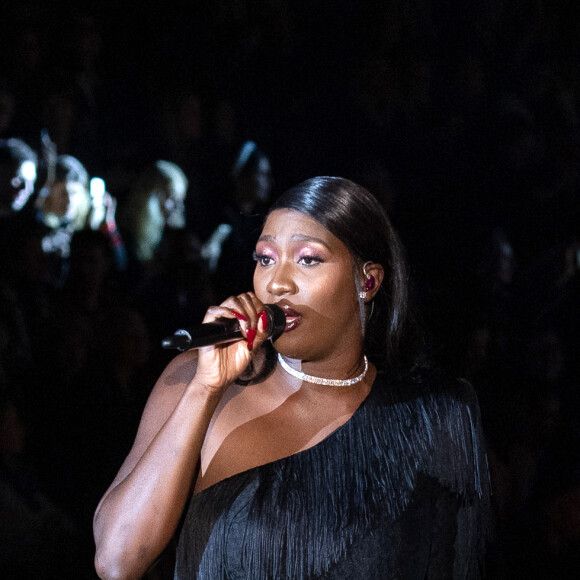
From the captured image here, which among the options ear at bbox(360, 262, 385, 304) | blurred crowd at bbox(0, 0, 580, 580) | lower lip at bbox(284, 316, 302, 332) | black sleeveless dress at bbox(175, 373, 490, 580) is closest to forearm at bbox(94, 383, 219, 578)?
black sleeveless dress at bbox(175, 373, 490, 580)

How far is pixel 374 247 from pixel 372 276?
0.19 feet

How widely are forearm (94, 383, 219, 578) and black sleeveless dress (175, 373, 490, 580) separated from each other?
0.11 metres

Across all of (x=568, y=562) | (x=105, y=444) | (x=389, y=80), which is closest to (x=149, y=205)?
(x=105, y=444)

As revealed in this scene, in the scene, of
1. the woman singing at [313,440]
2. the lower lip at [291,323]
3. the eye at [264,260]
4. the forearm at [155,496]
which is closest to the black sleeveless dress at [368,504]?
→ the woman singing at [313,440]

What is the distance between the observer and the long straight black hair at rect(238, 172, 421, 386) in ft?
4.20

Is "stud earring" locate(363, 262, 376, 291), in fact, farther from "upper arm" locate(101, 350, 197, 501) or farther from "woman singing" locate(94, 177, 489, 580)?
"upper arm" locate(101, 350, 197, 501)

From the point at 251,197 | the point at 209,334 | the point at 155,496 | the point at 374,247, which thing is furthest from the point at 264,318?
the point at 251,197

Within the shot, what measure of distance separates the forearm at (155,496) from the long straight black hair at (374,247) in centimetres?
31

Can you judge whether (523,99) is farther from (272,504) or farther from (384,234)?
(272,504)

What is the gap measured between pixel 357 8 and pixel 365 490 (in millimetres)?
2293

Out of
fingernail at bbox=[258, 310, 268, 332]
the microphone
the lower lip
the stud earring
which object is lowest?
the lower lip

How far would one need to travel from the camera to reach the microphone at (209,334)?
2.79 ft

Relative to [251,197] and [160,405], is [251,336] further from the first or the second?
[251,197]

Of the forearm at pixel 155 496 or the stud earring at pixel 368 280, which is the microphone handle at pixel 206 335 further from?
the stud earring at pixel 368 280
